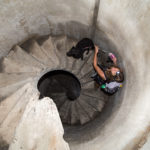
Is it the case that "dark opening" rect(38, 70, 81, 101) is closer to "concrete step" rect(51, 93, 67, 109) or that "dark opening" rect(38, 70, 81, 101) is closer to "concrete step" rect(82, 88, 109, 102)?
"concrete step" rect(51, 93, 67, 109)

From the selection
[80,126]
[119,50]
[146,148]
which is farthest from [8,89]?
[146,148]

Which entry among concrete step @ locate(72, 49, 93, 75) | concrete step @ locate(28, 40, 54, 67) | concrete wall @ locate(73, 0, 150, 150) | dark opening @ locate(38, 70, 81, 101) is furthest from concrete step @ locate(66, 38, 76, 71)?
concrete wall @ locate(73, 0, 150, 150)

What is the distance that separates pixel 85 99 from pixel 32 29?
9.56ft

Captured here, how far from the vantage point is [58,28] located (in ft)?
19.2

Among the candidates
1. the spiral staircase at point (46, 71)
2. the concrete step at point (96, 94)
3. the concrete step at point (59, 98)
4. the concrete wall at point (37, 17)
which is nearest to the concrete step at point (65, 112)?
the spiral staircase at point (46, 71)

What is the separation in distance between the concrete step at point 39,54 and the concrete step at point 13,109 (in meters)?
1.04

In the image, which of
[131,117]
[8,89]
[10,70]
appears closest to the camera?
[131,117]

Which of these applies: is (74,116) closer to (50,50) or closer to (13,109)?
(13,109)

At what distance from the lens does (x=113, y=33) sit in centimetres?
448

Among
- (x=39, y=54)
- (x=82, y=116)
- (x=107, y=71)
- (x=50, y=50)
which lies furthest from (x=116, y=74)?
(x=39, y=54)

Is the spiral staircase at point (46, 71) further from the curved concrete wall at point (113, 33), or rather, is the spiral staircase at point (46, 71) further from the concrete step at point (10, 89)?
the curved concrete wall at point (113, 33)

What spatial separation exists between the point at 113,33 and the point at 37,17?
2.43 metres

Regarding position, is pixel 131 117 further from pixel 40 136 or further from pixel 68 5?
pixel 68 5

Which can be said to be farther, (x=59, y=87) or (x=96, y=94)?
(x=59, y=87)
